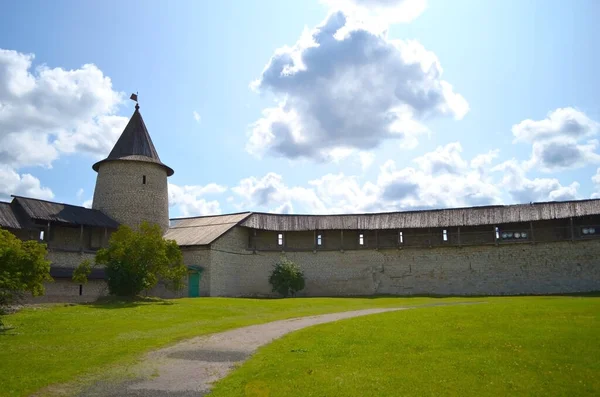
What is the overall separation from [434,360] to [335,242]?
29821 mm

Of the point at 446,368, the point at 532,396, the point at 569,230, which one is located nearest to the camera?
the point at 532,396

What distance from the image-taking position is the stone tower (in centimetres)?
4031

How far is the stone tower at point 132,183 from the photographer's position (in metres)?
40.3

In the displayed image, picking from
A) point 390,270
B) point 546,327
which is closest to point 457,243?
point 390,270

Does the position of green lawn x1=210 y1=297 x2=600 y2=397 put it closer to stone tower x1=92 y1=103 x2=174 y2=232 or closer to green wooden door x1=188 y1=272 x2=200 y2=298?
green wooden door x1=188 y1=272 x2=200 y2=298

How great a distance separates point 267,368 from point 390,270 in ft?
95.6

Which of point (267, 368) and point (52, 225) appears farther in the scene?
point (52, 225)

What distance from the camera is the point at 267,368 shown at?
11406 millimetres

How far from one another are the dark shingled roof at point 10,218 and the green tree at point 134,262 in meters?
5.32

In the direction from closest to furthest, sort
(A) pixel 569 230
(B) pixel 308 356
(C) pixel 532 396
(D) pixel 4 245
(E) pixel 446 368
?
(C) pixel 532 396 → (E) pixel 446 368 → (B) pixel 308 356 → (D) pixel 4 245 → (A) pixel 569 230

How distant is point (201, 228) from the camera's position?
41.4m

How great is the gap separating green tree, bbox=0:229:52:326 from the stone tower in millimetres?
19535

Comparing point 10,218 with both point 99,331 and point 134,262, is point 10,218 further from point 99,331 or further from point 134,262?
point 99,331

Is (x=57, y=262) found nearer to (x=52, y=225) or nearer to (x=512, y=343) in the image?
(x=52, y=225)
